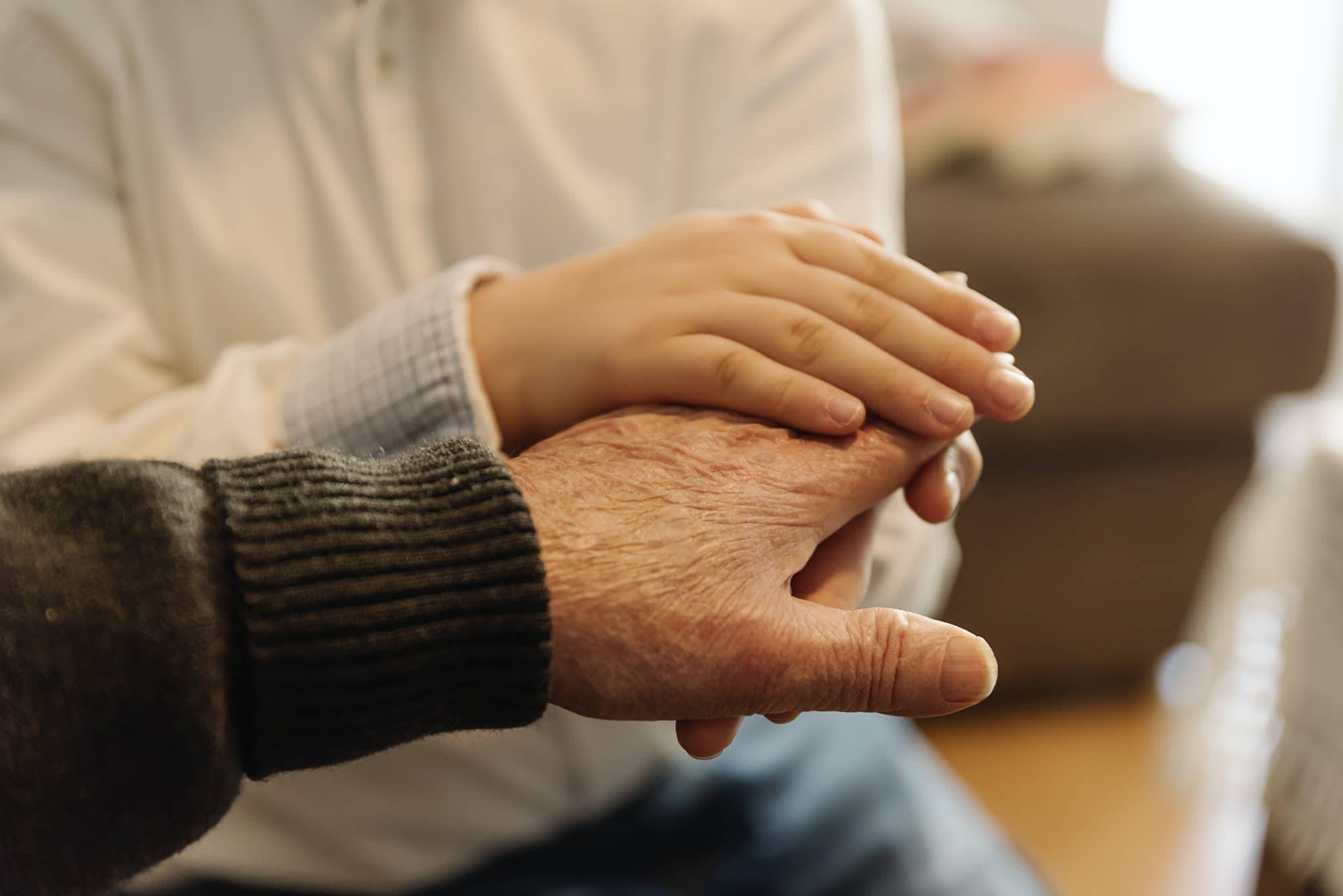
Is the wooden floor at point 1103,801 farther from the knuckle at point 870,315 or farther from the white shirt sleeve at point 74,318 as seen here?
the white shirt sleeve at point 74,318

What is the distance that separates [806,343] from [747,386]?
0.13 ft

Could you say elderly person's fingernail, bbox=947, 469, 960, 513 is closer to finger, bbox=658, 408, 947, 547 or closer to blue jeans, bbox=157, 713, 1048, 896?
finger, bbox=658, 408, 947, 547

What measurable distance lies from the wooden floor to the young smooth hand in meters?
0.97

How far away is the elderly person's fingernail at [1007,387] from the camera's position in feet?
1.78

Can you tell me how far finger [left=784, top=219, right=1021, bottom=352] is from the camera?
56cm

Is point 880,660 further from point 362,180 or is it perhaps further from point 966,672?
point 362,180

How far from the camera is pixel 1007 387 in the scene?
54 centimetres

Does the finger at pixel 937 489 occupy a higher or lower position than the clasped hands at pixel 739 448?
lower

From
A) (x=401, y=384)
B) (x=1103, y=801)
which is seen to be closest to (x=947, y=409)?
(x=401, y=384)

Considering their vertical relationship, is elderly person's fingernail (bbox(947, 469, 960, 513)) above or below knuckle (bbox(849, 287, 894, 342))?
below

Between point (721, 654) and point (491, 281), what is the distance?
29 cm

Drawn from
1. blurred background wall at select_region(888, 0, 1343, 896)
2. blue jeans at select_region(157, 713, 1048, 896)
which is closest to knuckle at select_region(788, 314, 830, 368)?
blue jeans at select_region(157, 713, 1048, 896)

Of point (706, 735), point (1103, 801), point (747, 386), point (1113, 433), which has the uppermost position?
point (747, 386)

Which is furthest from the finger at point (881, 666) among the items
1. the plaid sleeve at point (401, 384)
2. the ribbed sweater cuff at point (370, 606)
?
the plaid sleeve at point (401, 384)
